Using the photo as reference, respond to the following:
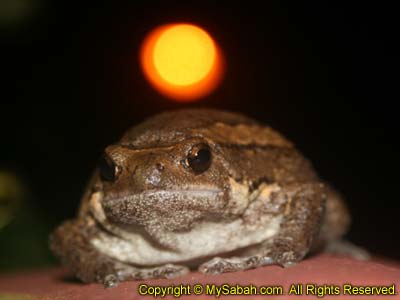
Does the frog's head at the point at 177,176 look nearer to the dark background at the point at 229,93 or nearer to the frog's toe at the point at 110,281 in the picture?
the frog's toe at the point at 110,281

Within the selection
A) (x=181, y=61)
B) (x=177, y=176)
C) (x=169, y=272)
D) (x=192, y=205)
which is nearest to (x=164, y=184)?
(x=177, y=176)

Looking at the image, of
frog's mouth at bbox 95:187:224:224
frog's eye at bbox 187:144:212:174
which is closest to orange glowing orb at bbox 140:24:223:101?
frog's eye at bbox 187:144:212:174

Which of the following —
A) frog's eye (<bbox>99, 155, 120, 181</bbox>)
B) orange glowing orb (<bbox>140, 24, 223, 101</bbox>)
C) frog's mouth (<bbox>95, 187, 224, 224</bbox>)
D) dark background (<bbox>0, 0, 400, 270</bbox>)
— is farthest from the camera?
orange glowing orb (<bbox>140, 24, 223, 101</bbox>)

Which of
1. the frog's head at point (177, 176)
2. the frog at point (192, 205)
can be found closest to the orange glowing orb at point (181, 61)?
Answer: the frog at point (192, 205)

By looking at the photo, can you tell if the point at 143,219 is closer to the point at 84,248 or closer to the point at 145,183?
the point at 145,183

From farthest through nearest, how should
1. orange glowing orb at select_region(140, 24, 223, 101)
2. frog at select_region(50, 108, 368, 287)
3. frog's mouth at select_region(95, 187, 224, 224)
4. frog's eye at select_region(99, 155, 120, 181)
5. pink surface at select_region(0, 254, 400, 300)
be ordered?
1. orange glowing orb at select_region(140, 24, 223, 101)
2. frog's eye at select_region(99, 155, 120, 181)
3. frog at select_region(50, 108, 368, 287)
4. frog's mouth at select_region(95, 187, 224, 224)
5. pink surface at select_region(0, 254, 400, 300)

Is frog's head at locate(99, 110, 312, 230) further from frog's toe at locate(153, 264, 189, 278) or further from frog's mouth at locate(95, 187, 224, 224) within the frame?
frog's toe at locate(153, 264, 189, 278)
